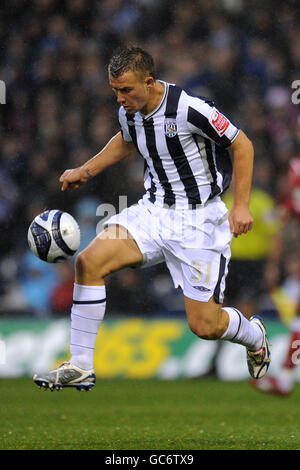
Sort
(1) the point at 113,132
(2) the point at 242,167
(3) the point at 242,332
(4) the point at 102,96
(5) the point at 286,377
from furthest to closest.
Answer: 1. (4) the point at 102,96
2. (1) the point at 113,132
3. (5) the point at 286,377
4. (3) the point at 242,332
5. (2) the point at 242,167

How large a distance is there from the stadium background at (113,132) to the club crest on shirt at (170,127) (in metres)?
3.82

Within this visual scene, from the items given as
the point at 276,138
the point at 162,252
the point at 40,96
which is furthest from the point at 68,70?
the point at 162,252

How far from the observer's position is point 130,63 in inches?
186

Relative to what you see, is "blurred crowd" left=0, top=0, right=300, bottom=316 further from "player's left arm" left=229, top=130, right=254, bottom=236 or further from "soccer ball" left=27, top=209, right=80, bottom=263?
"player's left arm" left=229, top=130, right=254, bottom=236

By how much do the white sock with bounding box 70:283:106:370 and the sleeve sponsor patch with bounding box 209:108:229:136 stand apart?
103 centimetres

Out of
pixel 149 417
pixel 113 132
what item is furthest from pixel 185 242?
pixel 113 132

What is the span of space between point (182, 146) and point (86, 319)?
1.07m

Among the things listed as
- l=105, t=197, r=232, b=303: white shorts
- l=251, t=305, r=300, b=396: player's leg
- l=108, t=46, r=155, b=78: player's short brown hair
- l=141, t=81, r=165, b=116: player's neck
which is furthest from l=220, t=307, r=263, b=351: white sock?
l=251, t=305, r=300, b=396: player's leg

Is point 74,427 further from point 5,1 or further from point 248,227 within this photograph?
point 5,1

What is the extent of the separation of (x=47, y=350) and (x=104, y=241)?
3740 mm

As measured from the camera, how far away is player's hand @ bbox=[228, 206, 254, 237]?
15.6 feet

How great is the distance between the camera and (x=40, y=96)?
9.82 meters

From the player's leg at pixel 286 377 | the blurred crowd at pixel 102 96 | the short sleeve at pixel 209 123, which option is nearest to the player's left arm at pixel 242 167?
the short sleeve at pixel 209 123

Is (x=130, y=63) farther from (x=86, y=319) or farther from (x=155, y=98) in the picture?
(x=86, y=319)
